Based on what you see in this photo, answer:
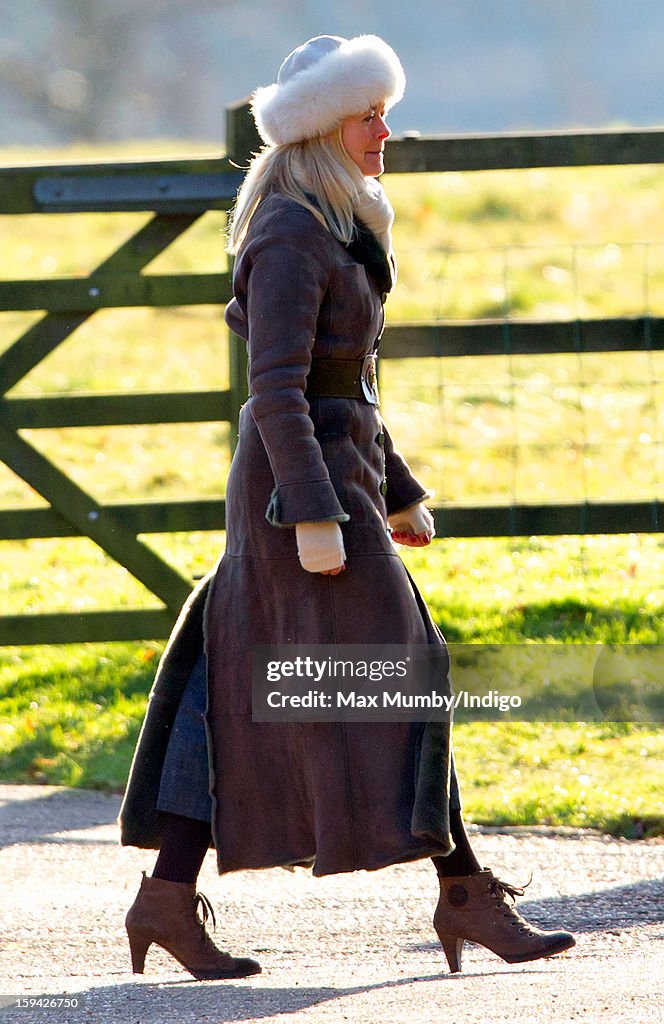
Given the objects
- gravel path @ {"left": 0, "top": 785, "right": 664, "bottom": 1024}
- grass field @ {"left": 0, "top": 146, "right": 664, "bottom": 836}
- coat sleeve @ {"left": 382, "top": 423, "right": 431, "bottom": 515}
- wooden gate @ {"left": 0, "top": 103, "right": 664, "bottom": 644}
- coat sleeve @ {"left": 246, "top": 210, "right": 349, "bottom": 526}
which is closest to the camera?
gravel path @ {"left": 0, "top": 785, "right": 664, "bottom": 1024}

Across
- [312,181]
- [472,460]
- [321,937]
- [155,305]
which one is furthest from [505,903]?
[472,460]

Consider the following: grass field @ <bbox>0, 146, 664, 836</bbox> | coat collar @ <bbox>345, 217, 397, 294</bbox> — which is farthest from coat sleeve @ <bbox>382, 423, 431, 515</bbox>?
grass field @ <bbox>0, 146, 664, 836</bbox>

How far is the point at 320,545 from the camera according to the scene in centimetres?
301

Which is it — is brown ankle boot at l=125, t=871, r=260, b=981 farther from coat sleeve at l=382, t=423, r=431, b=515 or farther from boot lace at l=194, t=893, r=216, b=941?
coat sleeve at l=382, t=423, r=431, b=515

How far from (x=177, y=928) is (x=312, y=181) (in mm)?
1558

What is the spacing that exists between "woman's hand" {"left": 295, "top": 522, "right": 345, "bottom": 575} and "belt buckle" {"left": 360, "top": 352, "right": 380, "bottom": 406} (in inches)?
13.3

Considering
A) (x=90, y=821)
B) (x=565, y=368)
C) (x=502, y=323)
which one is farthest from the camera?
(x=565, y=368)

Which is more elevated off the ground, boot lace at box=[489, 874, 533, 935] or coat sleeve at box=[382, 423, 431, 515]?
coat sleeve at box=[382, 423, 431, 515]

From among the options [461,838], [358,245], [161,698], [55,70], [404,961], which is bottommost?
[404,961]

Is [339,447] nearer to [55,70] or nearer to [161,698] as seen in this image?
[161,698]

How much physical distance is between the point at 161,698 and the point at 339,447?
0.67m

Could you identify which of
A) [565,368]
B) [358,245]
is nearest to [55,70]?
[565,368]

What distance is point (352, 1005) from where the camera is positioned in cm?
285

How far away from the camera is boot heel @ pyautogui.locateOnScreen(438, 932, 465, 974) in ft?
10.4
